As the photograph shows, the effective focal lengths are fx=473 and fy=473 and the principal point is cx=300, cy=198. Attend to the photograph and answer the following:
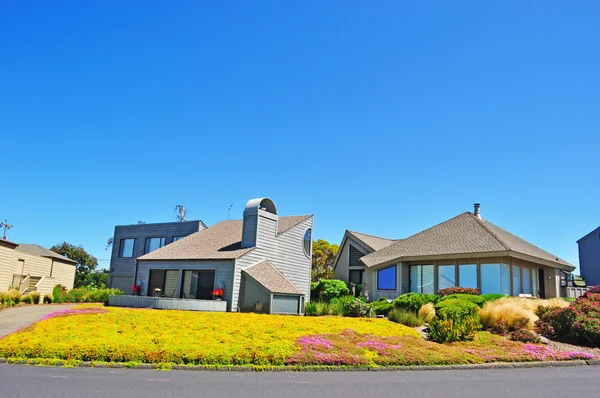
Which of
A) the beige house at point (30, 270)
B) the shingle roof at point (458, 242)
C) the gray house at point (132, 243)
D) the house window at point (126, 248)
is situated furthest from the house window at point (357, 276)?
the beige house at point (30, 270)

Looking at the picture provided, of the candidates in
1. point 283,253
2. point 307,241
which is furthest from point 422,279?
point 283,253

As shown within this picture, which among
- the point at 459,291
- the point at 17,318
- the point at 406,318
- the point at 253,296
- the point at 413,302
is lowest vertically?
the point at 17,318

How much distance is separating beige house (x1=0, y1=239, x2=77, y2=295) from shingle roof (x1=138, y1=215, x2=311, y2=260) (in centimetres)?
827

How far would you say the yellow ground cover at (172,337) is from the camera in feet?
39.1

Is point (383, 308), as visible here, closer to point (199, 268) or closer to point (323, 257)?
point (199, 268)

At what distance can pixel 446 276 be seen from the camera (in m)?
28.2

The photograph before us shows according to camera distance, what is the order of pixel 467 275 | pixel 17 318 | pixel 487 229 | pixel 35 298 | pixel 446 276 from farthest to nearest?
pixel 487 229 → pixel 446 276 → pixel 467 275 → pixel 35 298 → pixel 17 318

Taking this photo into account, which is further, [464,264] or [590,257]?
[590,257]

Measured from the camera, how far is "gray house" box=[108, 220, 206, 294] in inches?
1551

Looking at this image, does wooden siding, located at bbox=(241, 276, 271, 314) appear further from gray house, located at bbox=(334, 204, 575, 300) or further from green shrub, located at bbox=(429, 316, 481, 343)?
green shrub, located at bbox=(429, 316, 481, 343)

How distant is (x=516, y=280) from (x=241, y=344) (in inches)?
776

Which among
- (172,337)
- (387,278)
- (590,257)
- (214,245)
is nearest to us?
(172,337)

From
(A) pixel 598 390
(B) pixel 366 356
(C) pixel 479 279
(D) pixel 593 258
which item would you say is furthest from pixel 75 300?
(D) pixel 593 258

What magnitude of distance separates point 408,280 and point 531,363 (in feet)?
55.2
